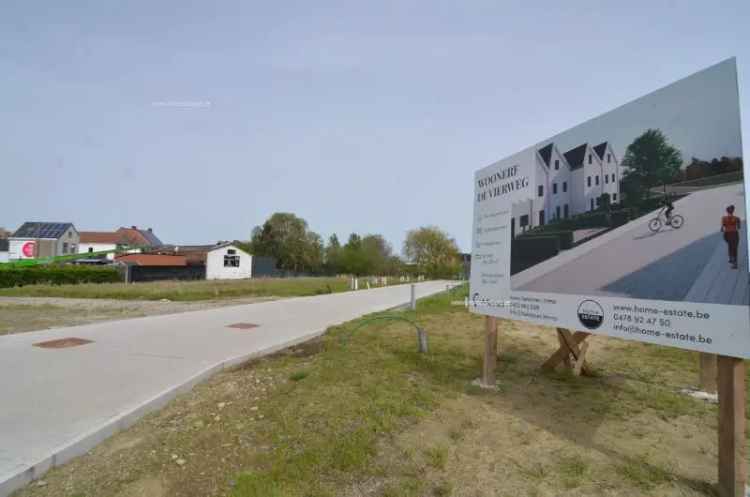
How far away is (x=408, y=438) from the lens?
404cm

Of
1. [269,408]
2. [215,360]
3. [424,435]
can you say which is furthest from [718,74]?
[215,360]

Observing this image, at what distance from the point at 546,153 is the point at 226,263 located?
5375 cm

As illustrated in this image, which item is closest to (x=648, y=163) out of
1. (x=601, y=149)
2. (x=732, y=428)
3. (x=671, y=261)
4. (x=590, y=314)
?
(x=601, y=149)

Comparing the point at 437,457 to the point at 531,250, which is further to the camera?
the point at 531,250

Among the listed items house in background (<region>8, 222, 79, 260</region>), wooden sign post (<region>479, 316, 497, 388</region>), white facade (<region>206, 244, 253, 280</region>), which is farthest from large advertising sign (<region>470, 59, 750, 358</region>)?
house in background (<region>8, 222, 79, 260</region>)

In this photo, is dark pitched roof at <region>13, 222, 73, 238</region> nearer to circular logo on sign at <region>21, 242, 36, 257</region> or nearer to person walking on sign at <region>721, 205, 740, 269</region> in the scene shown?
circular logo on sign at <region>21, 242, 36, 257</region>

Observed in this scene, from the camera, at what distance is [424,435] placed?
4121 millimetres

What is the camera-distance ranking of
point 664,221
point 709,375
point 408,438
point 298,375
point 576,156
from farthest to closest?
point 298,375, point 709,375, point 576,156, point 408,438, point 664,221

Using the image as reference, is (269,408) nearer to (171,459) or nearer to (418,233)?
(171,459)

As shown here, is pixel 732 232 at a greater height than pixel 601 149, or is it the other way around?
pixel 601 149

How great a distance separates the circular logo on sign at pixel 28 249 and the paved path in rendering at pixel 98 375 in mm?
70670

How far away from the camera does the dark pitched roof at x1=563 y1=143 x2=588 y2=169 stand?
4680 millimetres

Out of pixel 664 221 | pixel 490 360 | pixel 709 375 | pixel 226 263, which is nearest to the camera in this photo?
pixel 664 221

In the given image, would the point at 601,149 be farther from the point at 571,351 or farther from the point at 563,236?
the point at 571,351
